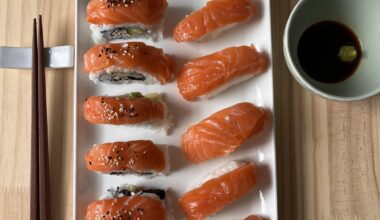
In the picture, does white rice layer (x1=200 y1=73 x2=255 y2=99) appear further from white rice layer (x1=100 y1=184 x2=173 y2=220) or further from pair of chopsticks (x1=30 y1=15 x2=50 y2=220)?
pair of chopsticks (x1=30 y1=15 x2=50 y2=220)

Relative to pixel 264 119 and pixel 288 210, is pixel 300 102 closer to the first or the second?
pixel 264 119

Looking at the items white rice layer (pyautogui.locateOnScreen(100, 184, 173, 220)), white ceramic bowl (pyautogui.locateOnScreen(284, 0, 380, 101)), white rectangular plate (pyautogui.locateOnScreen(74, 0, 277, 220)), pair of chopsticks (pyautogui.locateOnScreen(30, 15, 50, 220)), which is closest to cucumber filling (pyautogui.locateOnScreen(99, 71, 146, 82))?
white rectangular plate (pyautogui.locateOnScreen(74, 0, 277, 220))

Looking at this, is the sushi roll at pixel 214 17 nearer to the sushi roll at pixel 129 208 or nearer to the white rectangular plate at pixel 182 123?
the white rectangular plate at pixel 182 123

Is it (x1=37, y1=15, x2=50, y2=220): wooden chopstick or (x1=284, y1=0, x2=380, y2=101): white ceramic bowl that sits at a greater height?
(x1=284, y1=0, x2=380, y2=101): white ceramic bowl

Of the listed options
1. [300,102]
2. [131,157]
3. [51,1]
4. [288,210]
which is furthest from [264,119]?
[51,1]

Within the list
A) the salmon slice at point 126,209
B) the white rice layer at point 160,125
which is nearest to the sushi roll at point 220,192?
the salmon slice at point 126,209

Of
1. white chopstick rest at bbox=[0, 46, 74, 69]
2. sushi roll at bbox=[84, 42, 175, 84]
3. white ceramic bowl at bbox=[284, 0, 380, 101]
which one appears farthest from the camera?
white chopstick rest at bbox=[0, 46, 74, 69]
